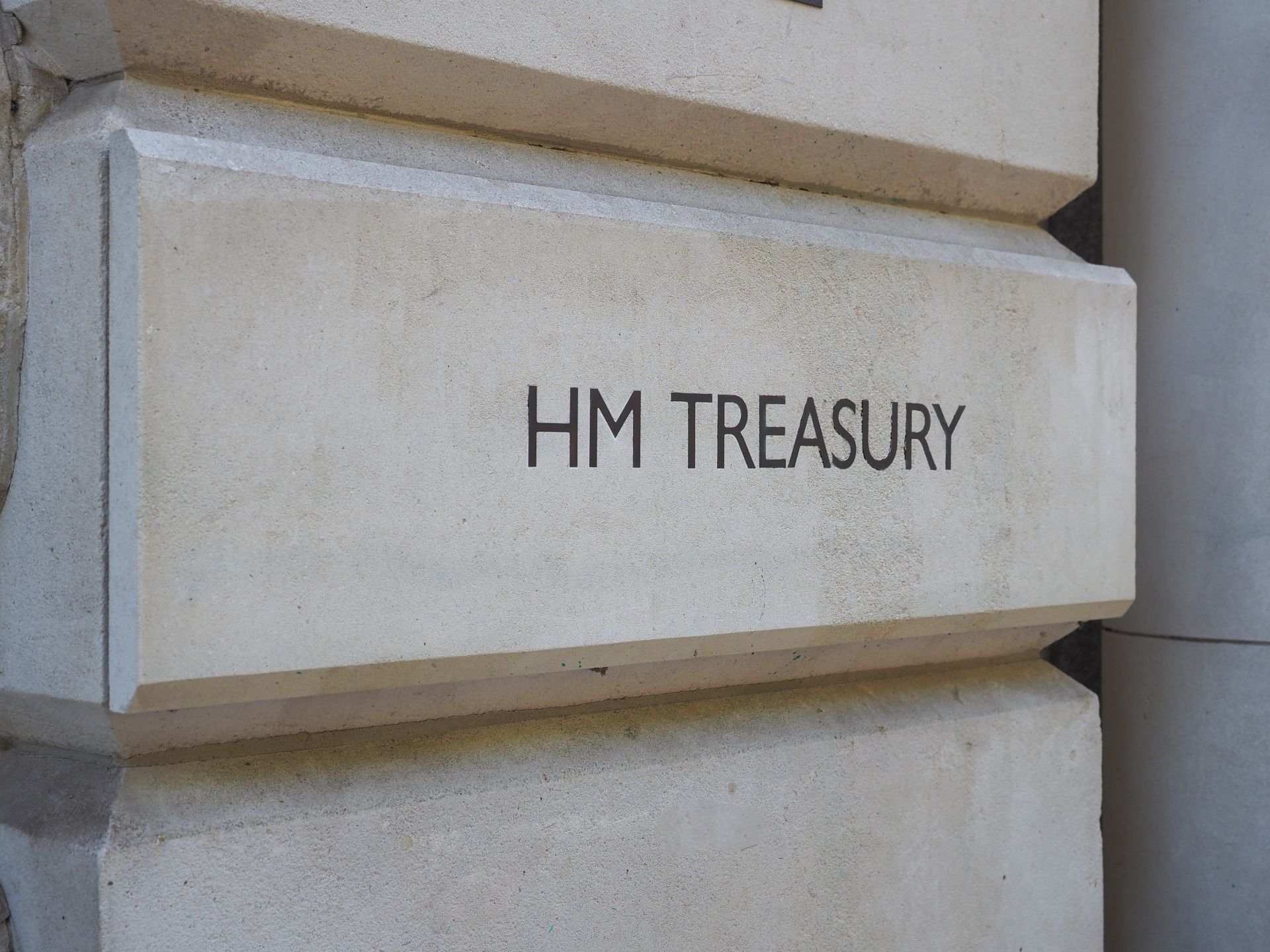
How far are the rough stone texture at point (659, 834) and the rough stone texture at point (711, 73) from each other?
1.13 m

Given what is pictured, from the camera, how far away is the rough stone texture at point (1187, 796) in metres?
3.27

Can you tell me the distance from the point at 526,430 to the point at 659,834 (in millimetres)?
846

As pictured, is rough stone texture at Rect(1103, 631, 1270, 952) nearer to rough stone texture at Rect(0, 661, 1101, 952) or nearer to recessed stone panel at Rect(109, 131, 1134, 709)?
rough stone texture at Rect(0, 661, 1101, 952)

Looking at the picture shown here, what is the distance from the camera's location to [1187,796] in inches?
134

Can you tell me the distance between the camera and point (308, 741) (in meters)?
2.08

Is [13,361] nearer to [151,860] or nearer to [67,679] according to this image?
[67,679]

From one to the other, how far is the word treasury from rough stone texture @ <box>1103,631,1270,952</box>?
45.0 inches

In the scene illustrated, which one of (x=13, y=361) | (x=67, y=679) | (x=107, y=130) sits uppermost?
(x=107, y=130)

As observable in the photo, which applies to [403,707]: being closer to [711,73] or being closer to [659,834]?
[659,834]

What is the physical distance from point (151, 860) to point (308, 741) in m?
0.32

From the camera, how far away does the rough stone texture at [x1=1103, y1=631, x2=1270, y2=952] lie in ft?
10.7

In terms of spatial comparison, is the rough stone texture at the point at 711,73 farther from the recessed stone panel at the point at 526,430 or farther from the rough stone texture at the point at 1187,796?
the rough stone texture at the point at 1187,796

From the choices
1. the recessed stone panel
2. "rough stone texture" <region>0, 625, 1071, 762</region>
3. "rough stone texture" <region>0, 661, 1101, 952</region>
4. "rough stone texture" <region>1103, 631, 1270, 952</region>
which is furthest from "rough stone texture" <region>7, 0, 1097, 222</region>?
"rough stone texture" <region>1103, 631, 1270, 952</region>

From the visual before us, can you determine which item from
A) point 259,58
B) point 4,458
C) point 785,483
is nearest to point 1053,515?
point 785,483
